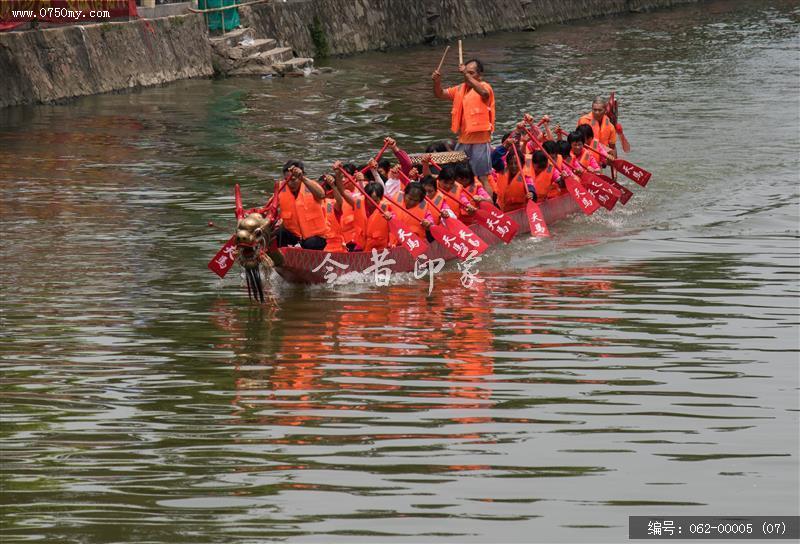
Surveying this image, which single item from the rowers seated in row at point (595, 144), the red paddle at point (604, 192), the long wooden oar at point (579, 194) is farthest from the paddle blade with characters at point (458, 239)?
the rowers seated in row at point (595, 144)

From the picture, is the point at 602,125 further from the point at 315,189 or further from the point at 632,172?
the point at 315,189

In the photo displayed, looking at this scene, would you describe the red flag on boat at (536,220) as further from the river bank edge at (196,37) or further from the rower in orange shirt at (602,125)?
the river bank edge at (196,37)

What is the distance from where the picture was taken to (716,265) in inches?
680

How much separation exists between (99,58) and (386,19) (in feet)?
44.5

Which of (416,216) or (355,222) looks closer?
(355,222)

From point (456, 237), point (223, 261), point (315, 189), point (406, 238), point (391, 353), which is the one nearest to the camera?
point (391, 353)

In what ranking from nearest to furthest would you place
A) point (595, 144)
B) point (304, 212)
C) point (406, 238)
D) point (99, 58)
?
point (304, 212), point (406, 238), point (595, 144), point (99, 58)

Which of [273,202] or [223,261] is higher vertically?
[273,202]

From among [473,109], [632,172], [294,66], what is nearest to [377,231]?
[473,109]

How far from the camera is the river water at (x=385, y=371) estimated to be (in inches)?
372

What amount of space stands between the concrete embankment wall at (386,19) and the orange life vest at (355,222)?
22574 millimetres

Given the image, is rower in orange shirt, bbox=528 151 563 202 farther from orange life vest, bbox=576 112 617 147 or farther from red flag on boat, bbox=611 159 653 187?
orange life vest, bbox=576 112 617 147

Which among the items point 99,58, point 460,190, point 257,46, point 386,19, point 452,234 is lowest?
point 452,234

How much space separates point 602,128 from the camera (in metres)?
22.9
